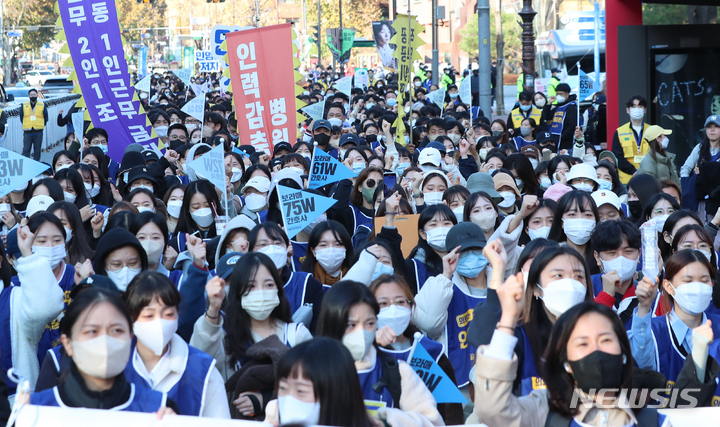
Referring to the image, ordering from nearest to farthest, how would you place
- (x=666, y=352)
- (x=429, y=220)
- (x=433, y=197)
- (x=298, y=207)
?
(x=666, y=352) < (x=429, y=220) < (x=298, y=207) < (x=433, y=197)

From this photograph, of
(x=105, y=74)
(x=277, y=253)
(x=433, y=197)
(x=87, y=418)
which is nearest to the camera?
(x=87, y=418)

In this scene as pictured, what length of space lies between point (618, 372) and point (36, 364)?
305cm

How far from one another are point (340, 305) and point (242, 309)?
0.78 m

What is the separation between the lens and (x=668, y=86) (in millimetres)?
12297

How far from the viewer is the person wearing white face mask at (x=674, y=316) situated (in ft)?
13.4

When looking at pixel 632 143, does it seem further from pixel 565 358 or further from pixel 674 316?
pixel 565 358

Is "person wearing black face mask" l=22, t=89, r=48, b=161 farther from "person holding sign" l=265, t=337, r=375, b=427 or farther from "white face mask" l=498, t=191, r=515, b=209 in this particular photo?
"person holding sign" l=265, t=337, r=375, b=427

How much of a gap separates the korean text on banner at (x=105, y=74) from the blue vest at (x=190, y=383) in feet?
29.4

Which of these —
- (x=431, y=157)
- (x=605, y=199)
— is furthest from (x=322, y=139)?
(x=605, y=199)

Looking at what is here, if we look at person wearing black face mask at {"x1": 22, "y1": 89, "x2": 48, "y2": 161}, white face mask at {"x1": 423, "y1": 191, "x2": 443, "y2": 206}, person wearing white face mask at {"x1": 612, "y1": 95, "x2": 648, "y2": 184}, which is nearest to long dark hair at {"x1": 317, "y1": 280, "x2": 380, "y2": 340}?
white face mask at {"x1": 423, "y1": 191, "x2": 443, "y2": 206}

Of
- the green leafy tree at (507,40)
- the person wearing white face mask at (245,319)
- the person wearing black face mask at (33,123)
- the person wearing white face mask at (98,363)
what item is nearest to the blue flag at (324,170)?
the person wearing white face mask at (245,319)

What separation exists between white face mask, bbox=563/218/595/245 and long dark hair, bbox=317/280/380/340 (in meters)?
2.54

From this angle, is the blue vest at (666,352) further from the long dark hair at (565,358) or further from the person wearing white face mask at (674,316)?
the long dark hair at (565,358)

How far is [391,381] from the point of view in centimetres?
364
